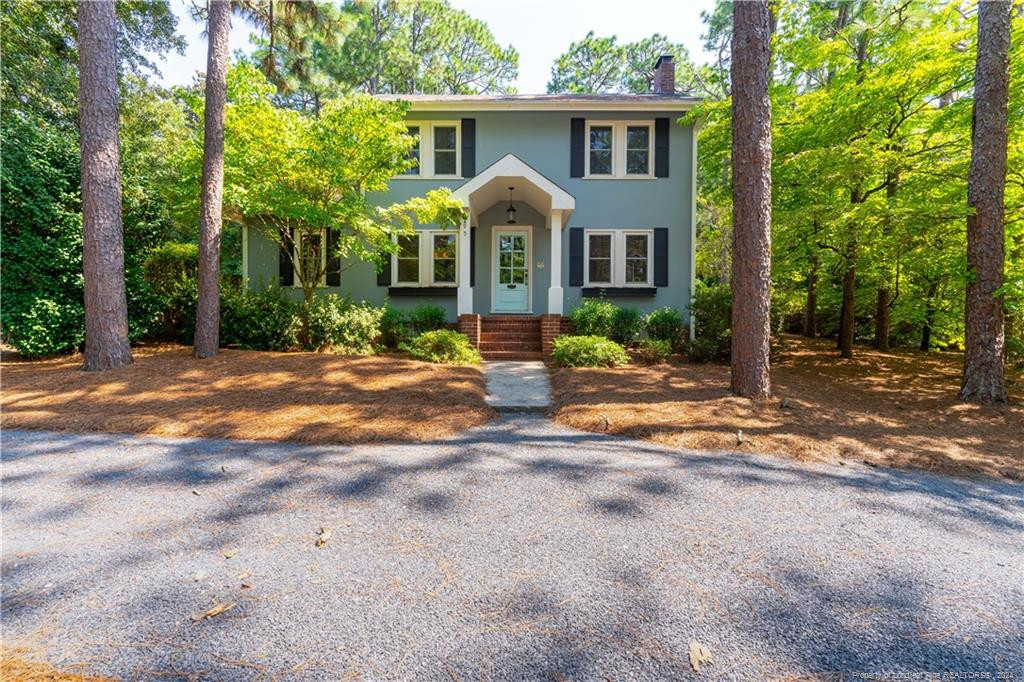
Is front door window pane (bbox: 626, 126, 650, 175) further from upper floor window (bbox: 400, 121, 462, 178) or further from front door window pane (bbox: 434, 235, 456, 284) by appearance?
front door window pane (bbox: 434, 235, 456, 284)

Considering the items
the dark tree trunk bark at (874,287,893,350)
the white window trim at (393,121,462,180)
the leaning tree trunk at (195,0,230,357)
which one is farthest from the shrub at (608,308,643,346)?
the leaning tree trunk at (195,0,230,357)

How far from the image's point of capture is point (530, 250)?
1204cm

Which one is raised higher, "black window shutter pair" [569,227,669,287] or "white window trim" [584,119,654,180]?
"white window trim" [584,119,654,180]

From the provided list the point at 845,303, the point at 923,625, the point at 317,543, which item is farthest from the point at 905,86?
the point at 317,543

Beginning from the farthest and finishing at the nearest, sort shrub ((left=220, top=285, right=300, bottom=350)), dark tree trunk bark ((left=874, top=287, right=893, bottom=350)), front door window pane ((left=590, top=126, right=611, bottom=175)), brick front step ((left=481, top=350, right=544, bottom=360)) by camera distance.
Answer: front door window pane ((left=590, top=126, right=611, bottom=175)), dark tree trunk bark ((left=874, top=287, right=893, bottom=350)), brick front step ((left=481, top=350, right=544, bottom=360)), shrub ((left=220, top=285, right=300, bottom=350))

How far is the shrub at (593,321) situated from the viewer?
32.7ft

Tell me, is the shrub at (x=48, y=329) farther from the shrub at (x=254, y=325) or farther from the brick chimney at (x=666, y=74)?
the brick chimney at (x=666, y=74)

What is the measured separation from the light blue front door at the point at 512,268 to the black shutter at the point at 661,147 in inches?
148

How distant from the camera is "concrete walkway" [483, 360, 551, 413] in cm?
579

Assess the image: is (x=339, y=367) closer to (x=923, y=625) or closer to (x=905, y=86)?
(x=923, y=625)

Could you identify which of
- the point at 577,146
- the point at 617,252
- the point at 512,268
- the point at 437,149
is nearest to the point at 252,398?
the point at 512,268

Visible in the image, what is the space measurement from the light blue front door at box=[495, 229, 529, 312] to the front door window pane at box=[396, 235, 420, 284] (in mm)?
2042

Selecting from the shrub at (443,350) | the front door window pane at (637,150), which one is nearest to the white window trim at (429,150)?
the front door window pane at (637,150)

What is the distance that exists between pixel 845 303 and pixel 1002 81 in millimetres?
5201
